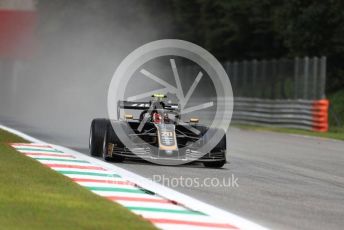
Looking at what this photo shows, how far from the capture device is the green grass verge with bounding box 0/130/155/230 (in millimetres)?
7707

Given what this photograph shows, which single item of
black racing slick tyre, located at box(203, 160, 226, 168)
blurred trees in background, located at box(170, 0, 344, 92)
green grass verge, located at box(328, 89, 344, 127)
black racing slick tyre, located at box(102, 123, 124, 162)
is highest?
blurred trees in background, located at box(170, 0, 344, 92)

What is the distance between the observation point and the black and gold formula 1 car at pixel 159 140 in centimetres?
1352

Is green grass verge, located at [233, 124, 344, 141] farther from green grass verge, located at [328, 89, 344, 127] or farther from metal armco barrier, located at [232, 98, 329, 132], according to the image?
green grass verge, located at [328, 89, 344, 127]

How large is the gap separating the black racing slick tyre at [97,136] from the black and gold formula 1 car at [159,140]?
18 centimetres

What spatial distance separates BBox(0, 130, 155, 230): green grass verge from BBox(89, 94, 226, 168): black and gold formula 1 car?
2078 mm

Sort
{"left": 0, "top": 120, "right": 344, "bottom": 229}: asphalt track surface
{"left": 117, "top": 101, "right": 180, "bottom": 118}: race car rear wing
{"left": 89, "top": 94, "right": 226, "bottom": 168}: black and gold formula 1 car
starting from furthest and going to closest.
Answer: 1. {"left": 117, "top": 101, "right": 180, "bottom": 118}: race car rear wing
2. {"left": 89, "top": 94, "right": 226, "bottom": 168}: black and gold formula 1 car
3. {"left": 0, "top": 120, "right": 344, "bottom": 229}: asphalt track surface

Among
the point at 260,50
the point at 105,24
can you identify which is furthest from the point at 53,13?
the point at 260,50

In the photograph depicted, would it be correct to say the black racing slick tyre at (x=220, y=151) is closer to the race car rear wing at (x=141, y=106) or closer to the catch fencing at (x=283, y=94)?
the race car rear wing at (x=141, y=106)

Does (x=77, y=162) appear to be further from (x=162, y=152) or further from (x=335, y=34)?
(x=335, y=34)

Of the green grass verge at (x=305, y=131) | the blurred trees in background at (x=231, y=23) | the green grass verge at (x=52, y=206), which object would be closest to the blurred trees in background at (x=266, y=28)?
the blurred trees in background at (x=231, y=23)

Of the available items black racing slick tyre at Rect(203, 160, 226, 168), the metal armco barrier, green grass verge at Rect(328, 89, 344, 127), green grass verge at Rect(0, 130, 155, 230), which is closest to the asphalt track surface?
black racing slick tyre at Rect(203, 160, 226, 168)

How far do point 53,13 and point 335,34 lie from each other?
101ft

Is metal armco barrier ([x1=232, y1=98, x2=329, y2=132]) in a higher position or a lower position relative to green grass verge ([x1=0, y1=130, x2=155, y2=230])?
higher

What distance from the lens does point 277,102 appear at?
103 ft
